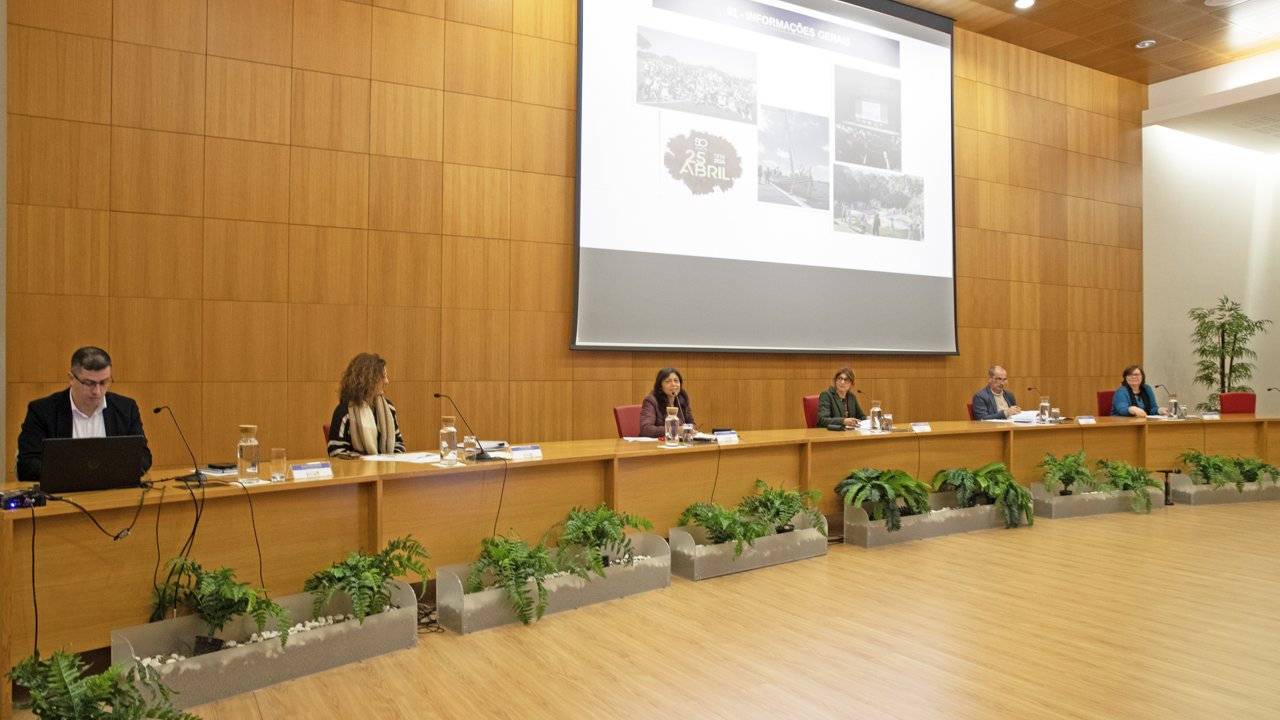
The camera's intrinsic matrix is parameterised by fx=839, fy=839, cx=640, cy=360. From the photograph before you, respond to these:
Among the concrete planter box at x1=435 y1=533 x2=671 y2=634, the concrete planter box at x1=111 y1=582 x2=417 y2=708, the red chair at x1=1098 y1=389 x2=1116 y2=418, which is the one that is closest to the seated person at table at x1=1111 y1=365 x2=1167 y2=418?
the red chair at x1=1098 y1=389 x2=1116 y2=418

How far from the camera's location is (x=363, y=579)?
3.29 meters

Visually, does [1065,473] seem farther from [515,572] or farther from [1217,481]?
[515,572]

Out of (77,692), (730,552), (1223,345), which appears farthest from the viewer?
(1223,345)

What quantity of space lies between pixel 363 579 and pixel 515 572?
0.69 metres

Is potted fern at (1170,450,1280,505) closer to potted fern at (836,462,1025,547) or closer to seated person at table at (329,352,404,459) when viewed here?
potted fern at (836,462,1025,547)

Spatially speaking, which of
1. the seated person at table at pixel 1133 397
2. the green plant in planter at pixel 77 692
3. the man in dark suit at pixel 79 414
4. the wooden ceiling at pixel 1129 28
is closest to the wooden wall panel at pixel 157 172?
the man in dark suit at pixel 79 414

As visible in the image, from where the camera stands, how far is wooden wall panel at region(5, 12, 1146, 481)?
16.3 ft

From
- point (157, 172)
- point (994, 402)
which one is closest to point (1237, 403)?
point (994, 402)

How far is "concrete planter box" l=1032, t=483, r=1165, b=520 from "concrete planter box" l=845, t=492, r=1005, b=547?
57cm

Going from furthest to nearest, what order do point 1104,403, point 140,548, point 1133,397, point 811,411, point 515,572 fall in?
1. point 1104,403
2. point 1133,397
3. point 811,411
4. point 515,572
5. point 140,548

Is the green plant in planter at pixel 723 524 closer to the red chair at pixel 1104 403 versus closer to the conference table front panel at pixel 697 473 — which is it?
the conference table front panel at pixel 697 473

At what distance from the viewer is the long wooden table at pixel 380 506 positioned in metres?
2.74

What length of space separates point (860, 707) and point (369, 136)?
4.88 metres

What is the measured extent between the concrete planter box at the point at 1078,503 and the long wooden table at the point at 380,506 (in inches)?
7.4
